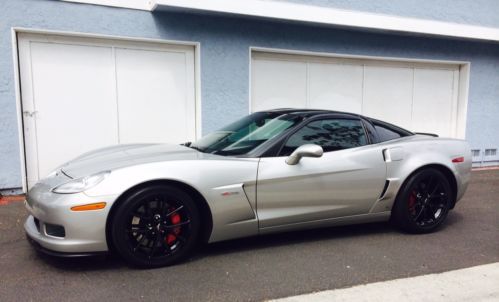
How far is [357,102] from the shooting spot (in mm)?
8102

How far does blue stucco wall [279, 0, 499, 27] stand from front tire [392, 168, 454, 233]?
4200 millimetres

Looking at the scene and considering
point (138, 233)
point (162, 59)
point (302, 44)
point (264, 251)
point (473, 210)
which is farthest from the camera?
point (302, 44)

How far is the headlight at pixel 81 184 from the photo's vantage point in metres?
3.02

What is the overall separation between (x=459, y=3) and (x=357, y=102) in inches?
122

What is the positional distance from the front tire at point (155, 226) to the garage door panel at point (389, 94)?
588 cm

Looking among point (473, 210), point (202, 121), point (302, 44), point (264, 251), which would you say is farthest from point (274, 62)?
point (264, 251)

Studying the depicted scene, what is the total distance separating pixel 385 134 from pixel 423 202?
2.66ft

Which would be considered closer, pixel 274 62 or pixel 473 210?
pixel 473 210

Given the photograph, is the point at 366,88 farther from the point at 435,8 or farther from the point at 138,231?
the point at 138,231

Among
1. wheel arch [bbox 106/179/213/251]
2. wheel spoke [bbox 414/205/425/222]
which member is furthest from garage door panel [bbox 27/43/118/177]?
wheel spoke [bbox 414/205/425/222]

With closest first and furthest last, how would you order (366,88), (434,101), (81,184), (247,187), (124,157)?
(81,184)
(247,187)
(124,157)
(366,88)
(434,101)

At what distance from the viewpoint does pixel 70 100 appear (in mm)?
6023

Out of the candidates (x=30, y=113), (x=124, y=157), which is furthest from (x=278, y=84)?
(x=124, y=157)

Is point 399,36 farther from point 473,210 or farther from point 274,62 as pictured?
point 473,210
